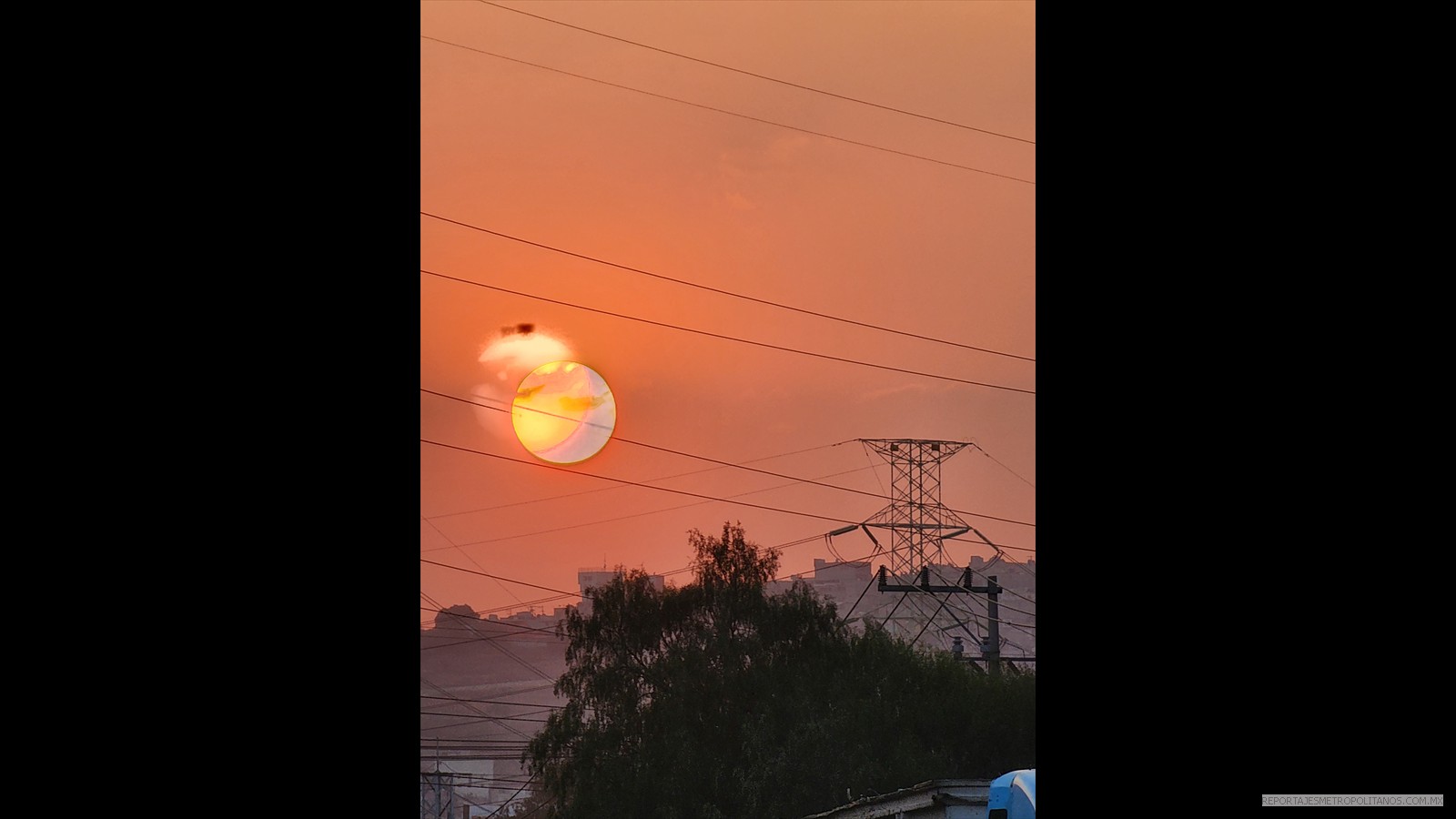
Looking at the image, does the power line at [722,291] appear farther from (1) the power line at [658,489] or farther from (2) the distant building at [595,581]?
(2) the distant building at [595,581]

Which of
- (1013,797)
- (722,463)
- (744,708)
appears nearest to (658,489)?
(722,463)

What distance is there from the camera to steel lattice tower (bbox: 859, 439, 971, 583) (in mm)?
17625

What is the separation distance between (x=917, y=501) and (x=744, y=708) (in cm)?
436

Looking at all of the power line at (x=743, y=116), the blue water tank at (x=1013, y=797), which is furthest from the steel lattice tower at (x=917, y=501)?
the blue water tank at (x=1013, y=797)

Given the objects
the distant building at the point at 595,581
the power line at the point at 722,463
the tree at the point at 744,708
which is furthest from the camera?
the power line at the point at 722,463

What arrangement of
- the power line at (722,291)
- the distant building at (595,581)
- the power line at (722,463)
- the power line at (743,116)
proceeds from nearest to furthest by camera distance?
the power line at (743,116)
the distant building at (595,581)
the power line at (722,291)
the power line at (722,463)

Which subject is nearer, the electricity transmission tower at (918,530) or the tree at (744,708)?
the tree at (744,708)

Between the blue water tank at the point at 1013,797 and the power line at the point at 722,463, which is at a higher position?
the power line at the point at 722,463

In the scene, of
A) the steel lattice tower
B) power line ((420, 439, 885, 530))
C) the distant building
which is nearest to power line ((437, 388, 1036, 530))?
the steel lattice tower

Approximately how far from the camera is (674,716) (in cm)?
1562

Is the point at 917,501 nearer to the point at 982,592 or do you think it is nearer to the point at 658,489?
the point at 982,592

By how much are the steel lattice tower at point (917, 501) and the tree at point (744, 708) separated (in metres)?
1.86

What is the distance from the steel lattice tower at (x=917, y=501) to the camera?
17625mm
